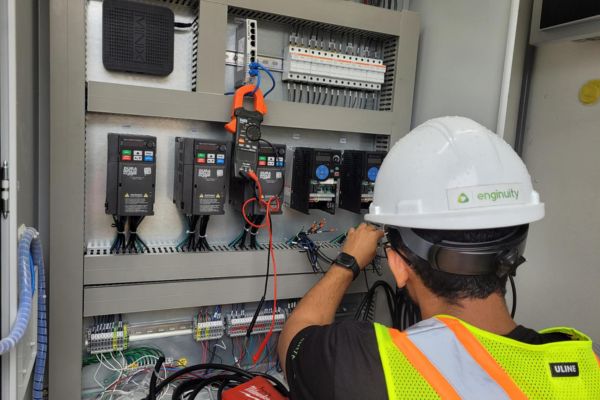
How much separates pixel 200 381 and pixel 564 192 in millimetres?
1403

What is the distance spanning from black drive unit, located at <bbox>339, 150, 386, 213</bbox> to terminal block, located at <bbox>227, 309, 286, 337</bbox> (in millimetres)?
524


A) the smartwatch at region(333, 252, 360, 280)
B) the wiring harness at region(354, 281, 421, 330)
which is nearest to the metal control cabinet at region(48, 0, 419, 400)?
the wiring harness at region(354, 281, 421, 330)

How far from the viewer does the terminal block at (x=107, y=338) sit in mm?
1587

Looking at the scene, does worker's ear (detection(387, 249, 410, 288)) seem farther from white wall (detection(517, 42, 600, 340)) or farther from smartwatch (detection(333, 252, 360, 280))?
white wall (detection(517, 42, 600, 340))

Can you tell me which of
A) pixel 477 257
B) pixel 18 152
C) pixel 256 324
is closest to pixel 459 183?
pixel 477 257

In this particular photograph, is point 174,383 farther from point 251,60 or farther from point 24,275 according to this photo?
point 251,60

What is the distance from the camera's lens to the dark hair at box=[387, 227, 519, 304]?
0.92 m

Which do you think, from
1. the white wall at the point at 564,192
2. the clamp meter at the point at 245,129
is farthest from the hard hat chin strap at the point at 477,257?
the clamp meter at the point at 245,129

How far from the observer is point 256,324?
71.1 inches

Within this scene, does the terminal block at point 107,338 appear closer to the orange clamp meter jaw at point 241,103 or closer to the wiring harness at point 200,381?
the wiring harness at point 200,381

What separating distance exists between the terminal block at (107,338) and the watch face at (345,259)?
83 centimetres

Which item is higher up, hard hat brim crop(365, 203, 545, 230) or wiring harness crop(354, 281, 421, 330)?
hard hat brim crop(365, 203, 545, 230)

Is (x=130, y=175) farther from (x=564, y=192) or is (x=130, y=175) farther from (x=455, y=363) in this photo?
(x=564, y=192)

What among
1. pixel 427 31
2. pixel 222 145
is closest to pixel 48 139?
pixel 222 145
